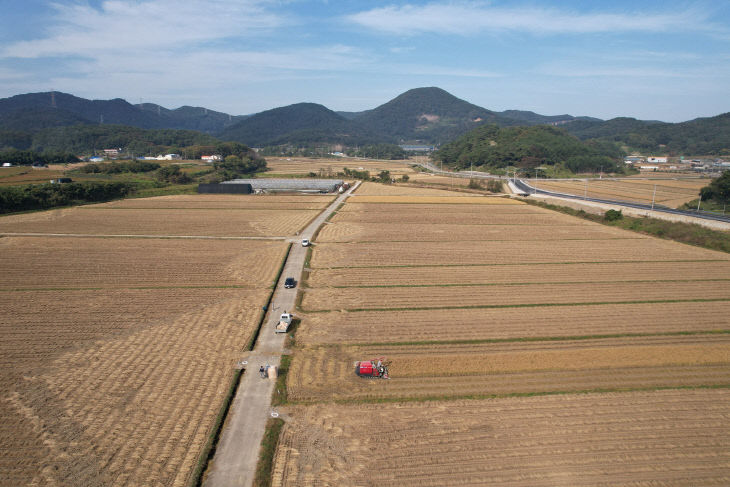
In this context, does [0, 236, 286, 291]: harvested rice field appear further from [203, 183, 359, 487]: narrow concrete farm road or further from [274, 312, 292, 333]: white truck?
[203, 183, 359, 487]: narrow concrete farm road

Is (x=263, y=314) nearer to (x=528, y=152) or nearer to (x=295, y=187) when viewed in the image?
(x=295, y=187)

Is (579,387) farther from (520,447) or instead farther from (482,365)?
(520,447)

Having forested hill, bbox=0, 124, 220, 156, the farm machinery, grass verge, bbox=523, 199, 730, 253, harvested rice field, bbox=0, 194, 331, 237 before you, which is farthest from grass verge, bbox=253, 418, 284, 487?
forested hill, bbox=0, 124, 220, 156

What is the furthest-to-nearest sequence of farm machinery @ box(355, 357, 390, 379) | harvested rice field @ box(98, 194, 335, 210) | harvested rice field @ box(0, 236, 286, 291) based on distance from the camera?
1. harvested rice field @ box(98, 194, 335, 210)
2. harvested rice field @ box(0, 236, 286, 291)
3. farm machinery @ box(355, 357, 390, 379)

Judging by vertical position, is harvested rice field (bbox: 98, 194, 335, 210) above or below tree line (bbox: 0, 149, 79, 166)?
below

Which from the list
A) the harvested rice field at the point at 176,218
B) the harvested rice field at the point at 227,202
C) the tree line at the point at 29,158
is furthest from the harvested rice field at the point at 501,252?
the tree line at the point at 29,158

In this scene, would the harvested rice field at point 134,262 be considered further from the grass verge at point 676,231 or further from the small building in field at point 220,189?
the grass verge at point 676,231
